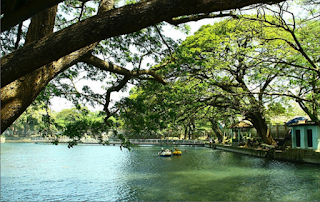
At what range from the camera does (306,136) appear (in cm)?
1802

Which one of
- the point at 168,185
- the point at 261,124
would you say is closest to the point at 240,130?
the point at 261,124

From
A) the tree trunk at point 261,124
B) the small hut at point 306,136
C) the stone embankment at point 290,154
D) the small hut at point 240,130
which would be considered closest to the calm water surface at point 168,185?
the stone embankment at point 290,154

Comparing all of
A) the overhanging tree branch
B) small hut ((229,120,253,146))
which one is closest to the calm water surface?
the overhanging tree branch

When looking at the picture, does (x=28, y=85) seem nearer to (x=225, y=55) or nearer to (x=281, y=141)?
(x=225, y=55)

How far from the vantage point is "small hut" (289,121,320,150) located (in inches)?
667

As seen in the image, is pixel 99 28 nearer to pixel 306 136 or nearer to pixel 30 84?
pixel 30 84

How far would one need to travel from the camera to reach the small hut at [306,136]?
16953 millimetres

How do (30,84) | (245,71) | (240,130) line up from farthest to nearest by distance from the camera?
(240,130) < (245,71) < (30,84)

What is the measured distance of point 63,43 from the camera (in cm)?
256

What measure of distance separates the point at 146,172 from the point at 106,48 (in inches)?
381

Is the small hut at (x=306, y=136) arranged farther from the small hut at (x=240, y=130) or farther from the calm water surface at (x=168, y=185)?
the small hut at (x=240, y=130)

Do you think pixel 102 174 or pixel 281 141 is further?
pixel 281 141

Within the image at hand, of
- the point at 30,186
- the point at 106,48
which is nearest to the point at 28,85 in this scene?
the point at 106,48

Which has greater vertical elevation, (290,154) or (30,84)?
(30,84)
